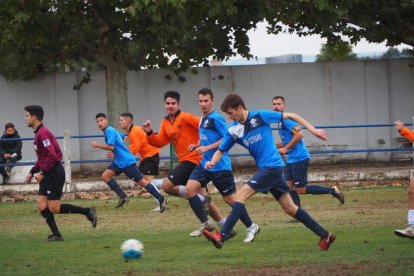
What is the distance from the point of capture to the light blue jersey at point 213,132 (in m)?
13.6

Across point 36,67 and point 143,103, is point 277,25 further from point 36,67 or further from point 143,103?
point 36,67

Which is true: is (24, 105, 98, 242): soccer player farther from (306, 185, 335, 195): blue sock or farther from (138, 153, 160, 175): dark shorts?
(138, 153, 160, 175): dark shorts

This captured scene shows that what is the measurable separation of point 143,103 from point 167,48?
5.03 meters

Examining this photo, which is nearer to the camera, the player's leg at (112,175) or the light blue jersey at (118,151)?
the light blue jersey at (118,151)

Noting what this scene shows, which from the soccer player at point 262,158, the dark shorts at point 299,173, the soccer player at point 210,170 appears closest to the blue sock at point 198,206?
the soccer player at point 210,170

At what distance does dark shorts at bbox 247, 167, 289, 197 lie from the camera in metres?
11.8

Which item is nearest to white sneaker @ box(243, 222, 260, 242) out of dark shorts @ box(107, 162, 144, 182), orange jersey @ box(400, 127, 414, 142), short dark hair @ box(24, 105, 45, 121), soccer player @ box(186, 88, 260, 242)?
soccer player @ box(186, 88, 260, 242)

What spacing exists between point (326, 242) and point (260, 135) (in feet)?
4.91

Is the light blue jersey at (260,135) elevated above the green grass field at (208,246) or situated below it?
above

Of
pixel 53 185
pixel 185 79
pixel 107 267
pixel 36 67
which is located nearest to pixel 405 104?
pixel 185 79

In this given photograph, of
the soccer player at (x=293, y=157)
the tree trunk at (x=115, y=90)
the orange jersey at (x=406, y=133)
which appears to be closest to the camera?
the orange jersey at (x=406, y=133)

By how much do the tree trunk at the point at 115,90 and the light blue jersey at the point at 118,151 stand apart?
7976mm

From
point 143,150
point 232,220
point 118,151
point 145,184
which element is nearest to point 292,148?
point 232,220

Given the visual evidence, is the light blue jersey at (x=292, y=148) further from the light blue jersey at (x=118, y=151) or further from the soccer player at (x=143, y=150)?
the soccer player at (x=143, y=150)
